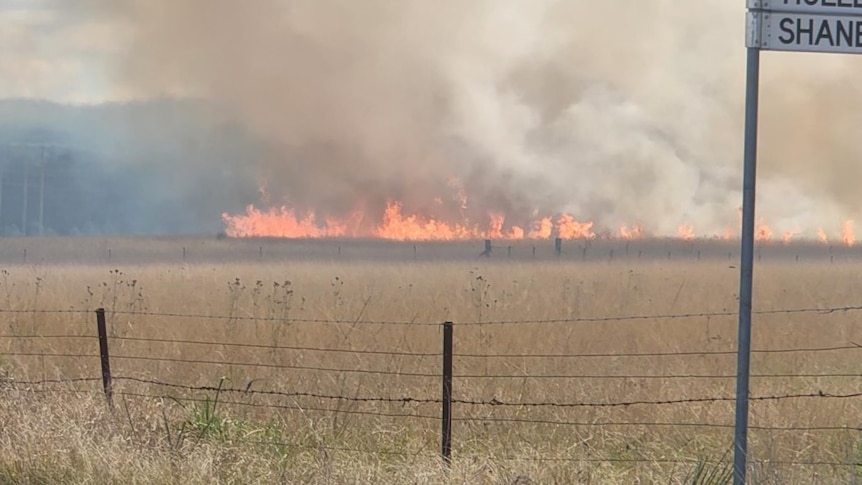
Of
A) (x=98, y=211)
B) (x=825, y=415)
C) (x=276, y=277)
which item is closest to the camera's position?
(x=825, y=415)

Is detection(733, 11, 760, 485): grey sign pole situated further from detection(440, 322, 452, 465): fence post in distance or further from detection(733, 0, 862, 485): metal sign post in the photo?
detection(440, 322, 452, 465): fence post in distance

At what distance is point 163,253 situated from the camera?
28.5 metres

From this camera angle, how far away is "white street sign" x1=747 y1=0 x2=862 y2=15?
13.8ft

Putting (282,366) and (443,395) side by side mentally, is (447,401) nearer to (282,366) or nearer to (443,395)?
(443,395)

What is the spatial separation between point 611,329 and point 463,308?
7.06 ft

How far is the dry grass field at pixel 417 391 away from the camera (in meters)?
5.66

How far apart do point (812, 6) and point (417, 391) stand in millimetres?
4663

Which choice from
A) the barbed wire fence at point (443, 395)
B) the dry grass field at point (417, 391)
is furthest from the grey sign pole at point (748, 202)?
the barbed wire fence at point (443, 395)

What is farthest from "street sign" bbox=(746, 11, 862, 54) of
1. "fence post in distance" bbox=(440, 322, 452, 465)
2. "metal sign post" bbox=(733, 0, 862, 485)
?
"fence post in distance" bbox=(440, 322, 452, 465)

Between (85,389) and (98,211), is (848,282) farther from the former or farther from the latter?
(98,211)

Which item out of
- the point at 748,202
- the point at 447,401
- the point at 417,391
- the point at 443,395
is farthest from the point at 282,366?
the point at 748,202

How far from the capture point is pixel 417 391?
7.89 metres

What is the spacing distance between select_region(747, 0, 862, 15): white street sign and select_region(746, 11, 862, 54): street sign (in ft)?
0.06

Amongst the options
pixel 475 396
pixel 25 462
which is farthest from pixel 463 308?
pixel 25 462
